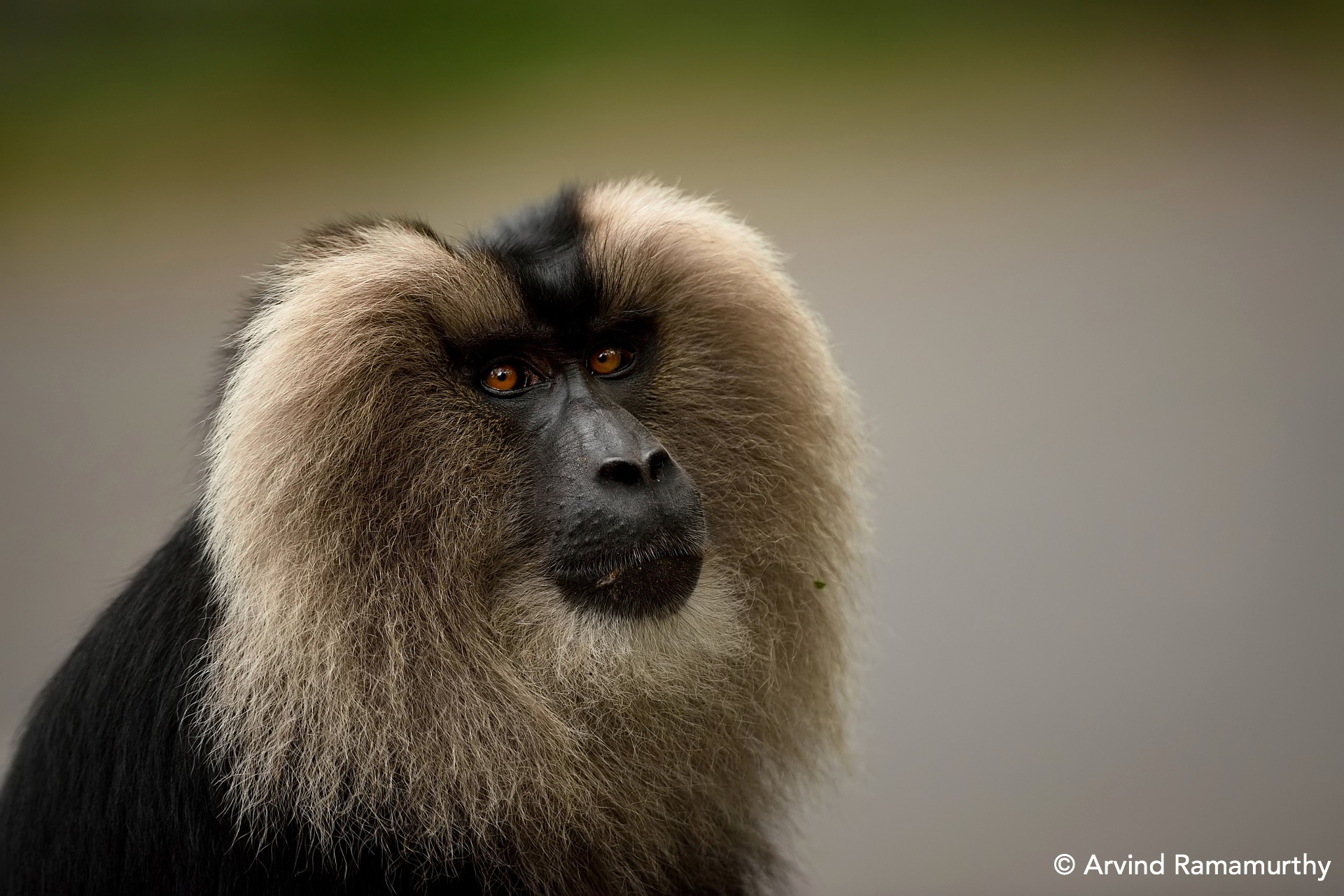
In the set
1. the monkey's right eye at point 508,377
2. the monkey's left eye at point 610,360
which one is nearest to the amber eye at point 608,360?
the monkey's left eye at point 610,360

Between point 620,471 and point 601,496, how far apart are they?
5cm

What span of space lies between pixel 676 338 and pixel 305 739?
100 cm

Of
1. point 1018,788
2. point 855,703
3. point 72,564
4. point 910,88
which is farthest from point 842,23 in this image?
point 72,564

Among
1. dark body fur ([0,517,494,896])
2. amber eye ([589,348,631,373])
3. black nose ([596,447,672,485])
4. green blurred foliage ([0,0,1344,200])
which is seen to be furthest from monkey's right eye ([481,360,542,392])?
green blurred foliage ([0,0,1344,200])

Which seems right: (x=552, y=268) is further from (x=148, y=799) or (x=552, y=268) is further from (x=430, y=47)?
(x=430, y=47)

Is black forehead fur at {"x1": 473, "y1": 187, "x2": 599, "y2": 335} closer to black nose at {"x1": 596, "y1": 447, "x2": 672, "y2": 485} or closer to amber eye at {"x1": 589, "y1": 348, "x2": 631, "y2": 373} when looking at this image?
amber eye at {"x1": 589, "y1": 348, "x2": 631, "y2": 373}

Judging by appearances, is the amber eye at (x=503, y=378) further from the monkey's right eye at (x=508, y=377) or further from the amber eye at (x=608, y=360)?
the amber eye at (x=608, y=360)

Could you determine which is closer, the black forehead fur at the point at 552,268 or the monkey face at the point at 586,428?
the monkey face at the point at 586,428

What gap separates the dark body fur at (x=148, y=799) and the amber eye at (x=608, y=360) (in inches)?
30.7

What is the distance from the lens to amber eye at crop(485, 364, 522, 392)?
2.12 meters

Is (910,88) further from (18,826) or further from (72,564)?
(18,826)

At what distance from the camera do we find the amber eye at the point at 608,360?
87.2 inches

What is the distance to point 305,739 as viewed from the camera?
1.89 m

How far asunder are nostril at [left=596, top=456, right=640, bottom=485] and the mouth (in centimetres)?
12
